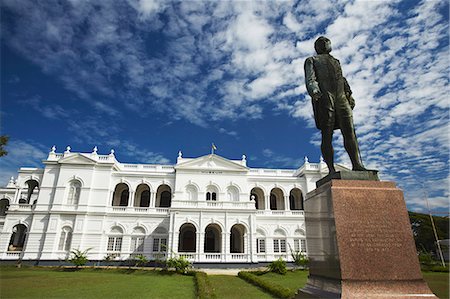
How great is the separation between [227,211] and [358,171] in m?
20.5

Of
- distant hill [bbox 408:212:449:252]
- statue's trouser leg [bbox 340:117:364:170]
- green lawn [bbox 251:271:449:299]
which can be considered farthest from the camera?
distant hill [bbox 408:212:449:252]

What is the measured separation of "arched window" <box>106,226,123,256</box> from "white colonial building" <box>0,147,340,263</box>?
0.29 ft

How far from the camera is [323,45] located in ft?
17.4

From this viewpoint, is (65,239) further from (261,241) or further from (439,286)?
(439,286)

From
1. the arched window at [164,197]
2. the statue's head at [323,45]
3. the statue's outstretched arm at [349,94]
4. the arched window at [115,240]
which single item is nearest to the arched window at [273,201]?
the arched window at [164,197]

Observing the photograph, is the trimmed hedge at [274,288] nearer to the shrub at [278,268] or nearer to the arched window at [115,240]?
the shrub at [278,268]

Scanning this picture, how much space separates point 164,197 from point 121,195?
4805mm

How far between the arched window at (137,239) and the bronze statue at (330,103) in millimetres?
23821

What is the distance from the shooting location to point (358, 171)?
4535 millimetres

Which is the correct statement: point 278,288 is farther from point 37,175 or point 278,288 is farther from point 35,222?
point 37,175

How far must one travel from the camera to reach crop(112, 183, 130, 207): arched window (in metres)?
29.3

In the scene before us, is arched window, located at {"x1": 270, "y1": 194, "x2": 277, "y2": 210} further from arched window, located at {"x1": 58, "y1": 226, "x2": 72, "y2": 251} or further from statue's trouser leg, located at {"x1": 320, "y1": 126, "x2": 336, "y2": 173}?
statue's trouser leg, located at {"x1": 320, "y1": 126, "x2": 336, "y2": 173}

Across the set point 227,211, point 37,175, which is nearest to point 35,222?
point 37,175

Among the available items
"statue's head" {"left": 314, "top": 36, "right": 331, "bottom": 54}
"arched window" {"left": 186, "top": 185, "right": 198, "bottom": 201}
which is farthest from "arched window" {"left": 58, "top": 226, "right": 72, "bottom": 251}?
"statue's head" {"left": 314, "top": 36, "right": 331, "bottom": 54}
